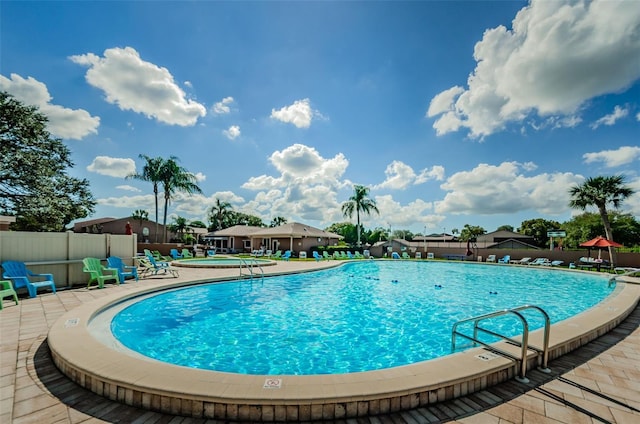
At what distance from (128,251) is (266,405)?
11.4m

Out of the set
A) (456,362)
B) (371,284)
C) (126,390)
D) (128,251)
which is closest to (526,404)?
(456,362)

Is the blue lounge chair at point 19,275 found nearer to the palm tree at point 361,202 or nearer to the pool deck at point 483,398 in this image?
the pool deck at point 483,398

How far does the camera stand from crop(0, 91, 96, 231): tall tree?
17.3 m

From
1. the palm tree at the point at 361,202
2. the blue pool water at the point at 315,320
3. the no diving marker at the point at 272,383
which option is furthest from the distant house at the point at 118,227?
the no diving marker at the point at 272,383

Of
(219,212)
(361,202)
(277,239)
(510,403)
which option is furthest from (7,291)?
(219,212)

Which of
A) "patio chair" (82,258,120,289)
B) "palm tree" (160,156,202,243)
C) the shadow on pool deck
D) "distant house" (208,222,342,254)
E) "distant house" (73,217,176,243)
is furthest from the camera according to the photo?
"distant house" (73,217,176,243)

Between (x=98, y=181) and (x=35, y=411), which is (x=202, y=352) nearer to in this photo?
(x=35, y=411)

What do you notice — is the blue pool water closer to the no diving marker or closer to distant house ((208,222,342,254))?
the no diving marker

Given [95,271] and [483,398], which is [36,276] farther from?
[483,398]

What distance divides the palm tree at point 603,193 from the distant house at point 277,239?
22547 mm

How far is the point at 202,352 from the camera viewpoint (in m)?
5.28

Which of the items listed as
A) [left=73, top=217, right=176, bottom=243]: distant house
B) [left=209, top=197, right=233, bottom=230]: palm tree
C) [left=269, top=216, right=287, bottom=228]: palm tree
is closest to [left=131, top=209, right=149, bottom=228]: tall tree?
[left=73, top=217, right=176, bottom=243]: distant house

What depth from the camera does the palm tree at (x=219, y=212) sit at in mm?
48219

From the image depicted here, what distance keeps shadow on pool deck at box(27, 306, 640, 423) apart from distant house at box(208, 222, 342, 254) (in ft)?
83.8
